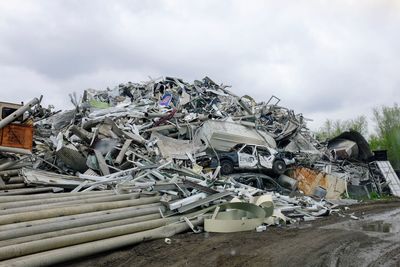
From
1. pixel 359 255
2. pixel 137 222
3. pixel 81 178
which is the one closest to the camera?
pixel 359 255

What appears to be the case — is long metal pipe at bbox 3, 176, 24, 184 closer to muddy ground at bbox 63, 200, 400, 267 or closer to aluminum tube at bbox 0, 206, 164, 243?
aluminum tube at bbox 0, 206, 164, 243

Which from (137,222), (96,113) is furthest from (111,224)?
(96,113)

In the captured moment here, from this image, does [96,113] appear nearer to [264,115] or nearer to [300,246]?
[264,115]

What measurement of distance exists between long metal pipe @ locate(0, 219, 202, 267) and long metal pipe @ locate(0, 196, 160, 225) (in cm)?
107

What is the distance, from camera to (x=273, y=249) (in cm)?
654

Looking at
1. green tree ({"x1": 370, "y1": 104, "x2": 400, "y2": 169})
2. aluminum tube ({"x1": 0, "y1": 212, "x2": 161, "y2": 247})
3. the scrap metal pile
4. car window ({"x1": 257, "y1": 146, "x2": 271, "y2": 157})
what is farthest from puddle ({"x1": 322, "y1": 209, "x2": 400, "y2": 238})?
green tree ({"x1": 370, "y1": 104, "x2": 400, "y2": 169})

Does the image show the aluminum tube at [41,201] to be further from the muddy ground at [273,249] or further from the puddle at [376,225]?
the puddle at [376,225]

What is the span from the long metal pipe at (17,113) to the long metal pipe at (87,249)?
15.6 ft

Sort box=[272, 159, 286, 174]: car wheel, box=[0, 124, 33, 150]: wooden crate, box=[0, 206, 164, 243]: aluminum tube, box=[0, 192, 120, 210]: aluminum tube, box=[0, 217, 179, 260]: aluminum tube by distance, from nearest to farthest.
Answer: box=[0, 217, 179, 260]: aluminum tube < box=[0, 206, 164, 243]: aluminum tube < box=[0, 192, 120, 210]: aluminum tube < box=[0, 124, 33, 150]: wooden crate < box=[272, 159, 286, 174]: car wheel

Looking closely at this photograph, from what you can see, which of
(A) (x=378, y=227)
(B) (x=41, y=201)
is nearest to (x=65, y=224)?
(B) (x=41, y=201)

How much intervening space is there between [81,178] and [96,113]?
6453 mm

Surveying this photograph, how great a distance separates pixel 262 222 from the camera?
8.65 meters

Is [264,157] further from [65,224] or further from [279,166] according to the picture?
[65,224]

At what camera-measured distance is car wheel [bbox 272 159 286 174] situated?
15.5 meters
